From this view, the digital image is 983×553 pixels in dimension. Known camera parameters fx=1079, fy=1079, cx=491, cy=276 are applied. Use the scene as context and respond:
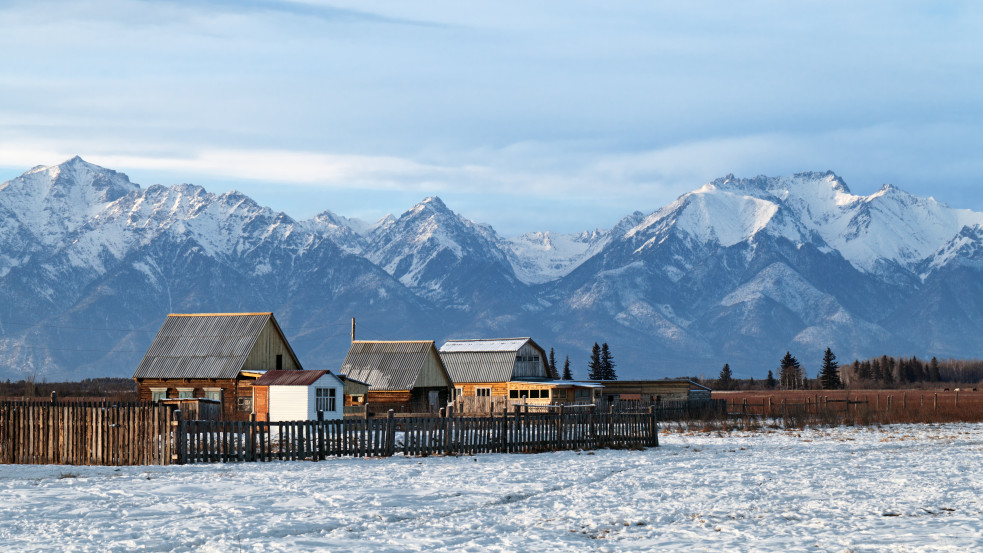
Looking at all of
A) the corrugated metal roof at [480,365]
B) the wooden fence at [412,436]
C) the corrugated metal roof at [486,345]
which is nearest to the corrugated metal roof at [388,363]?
the corrugated metal roof at [480,365]

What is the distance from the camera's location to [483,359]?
309ft

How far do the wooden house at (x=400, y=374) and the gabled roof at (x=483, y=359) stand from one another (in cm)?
1254

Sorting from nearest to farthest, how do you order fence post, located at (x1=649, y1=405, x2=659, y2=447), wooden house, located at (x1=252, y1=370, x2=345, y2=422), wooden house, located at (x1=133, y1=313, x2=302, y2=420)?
fence post, located at (x1=649, y1=405, x2=659, y2=447), wooden house, located at (x1=252, y1=370, x2=345, y2=422), wooden house, located at (x1=133, y1=313, x2=302, y2=420)

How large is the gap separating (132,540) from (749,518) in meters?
10.1

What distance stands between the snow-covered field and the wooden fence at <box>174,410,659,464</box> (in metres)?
1.02

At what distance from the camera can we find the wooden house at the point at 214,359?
66.5 metres

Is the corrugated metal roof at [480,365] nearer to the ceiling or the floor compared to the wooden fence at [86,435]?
nearer to the ceiling

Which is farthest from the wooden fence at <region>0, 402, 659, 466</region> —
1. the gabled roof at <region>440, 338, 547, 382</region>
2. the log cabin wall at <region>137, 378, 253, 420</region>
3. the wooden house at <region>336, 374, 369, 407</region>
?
the gabled roof at <region>440, 338, 547, 382</region>

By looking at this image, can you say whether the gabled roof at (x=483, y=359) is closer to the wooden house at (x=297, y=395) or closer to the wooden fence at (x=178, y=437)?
the wooden house at (x=297, y=395)

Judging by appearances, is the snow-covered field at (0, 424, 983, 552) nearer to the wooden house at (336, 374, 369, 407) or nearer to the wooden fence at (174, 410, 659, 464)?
the wooden fence at (174, 410, 659, 464)

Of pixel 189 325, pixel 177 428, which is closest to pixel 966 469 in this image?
pixel 177 428

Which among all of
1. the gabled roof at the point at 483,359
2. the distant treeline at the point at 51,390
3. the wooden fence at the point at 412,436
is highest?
the gabled roof at the point at 483,359

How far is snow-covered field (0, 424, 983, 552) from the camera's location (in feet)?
53.3

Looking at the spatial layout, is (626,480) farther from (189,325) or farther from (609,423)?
(189,325)
